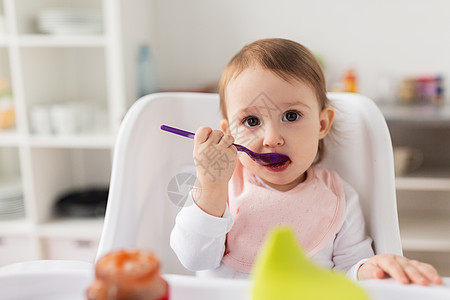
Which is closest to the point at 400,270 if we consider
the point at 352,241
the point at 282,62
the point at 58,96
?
the point at 352,241

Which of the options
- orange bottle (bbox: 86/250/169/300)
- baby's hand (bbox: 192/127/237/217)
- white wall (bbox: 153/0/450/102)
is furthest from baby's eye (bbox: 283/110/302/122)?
white wall (bbox: 153/0/450/102)

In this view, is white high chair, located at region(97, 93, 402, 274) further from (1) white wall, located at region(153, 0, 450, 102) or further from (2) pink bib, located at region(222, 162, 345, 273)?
(1) white wall, located at region(153, 0, 450, 102)

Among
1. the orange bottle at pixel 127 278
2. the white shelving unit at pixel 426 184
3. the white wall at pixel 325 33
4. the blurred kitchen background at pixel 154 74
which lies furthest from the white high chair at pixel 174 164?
the white wall at pixel 325 33

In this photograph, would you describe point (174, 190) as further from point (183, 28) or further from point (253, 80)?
point (183, 28)

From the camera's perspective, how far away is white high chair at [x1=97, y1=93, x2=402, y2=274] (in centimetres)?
81

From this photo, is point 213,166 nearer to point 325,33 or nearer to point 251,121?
point 251,121

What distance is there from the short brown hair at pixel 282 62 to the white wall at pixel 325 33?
3.98 ft

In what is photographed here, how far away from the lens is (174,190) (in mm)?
742

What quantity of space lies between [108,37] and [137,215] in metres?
1.10

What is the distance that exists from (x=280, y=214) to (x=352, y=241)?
14cm

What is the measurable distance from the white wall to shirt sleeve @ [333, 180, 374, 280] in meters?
1.20

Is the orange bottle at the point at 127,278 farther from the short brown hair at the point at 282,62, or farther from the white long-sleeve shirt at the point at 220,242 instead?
the short brown hair at the point at 282,62

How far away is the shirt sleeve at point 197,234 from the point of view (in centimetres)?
70


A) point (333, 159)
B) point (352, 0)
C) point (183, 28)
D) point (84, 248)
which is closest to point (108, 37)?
point (183, 28)
